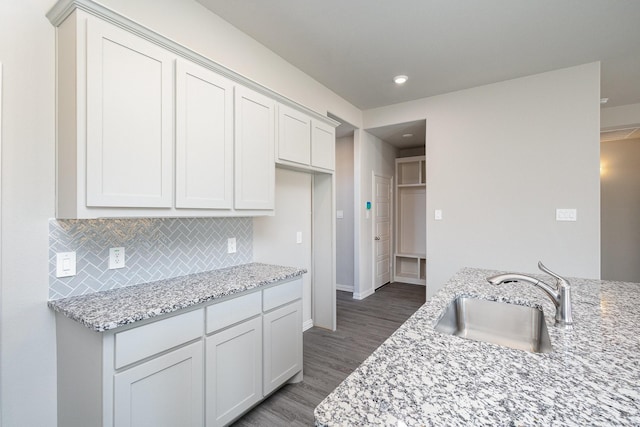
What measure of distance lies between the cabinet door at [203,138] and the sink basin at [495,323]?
5.01ft

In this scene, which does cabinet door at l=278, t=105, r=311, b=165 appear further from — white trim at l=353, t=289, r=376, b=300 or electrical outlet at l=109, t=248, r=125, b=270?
white trim at l=353, t=289, r=376, b=300

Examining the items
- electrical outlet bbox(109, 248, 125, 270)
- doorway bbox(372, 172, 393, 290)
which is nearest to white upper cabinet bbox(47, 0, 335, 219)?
electrical outlet bbox(109, 248, 125, 270)

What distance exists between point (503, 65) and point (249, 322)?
11.6ft

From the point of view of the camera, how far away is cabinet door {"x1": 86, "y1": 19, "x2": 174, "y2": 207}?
55.7 inches

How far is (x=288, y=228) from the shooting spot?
10.4ft

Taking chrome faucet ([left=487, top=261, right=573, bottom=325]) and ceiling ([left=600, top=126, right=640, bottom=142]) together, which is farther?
ceiling ([left=600, top=126, right=640, bottom=142])

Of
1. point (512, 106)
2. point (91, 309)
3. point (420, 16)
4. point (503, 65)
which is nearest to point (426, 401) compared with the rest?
point (91, 309)

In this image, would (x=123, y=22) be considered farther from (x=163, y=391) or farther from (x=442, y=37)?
(x=442, y=37)

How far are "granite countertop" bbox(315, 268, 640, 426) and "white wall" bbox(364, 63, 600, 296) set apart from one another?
2506 millimetres

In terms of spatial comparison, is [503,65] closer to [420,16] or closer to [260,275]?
[420,16]

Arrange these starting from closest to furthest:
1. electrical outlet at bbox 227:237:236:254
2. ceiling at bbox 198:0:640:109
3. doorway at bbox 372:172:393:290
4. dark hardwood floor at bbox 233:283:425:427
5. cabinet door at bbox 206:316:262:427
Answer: cabinet door at bbox 206:316:262:427 < dark hardwood floor at bbox 233:283:425:427 < ceiling at bbox 198:0:640:109 < electrical outlet at bbox 227:237:236:254 < doorway at bbox 372:172:393:290

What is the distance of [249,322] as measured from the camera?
192 centimetres

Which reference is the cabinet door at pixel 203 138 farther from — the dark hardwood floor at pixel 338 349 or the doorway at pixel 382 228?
the doorway at pixel 382 228

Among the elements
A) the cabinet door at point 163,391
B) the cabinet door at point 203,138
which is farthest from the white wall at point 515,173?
the cabinet door at point 163,391
